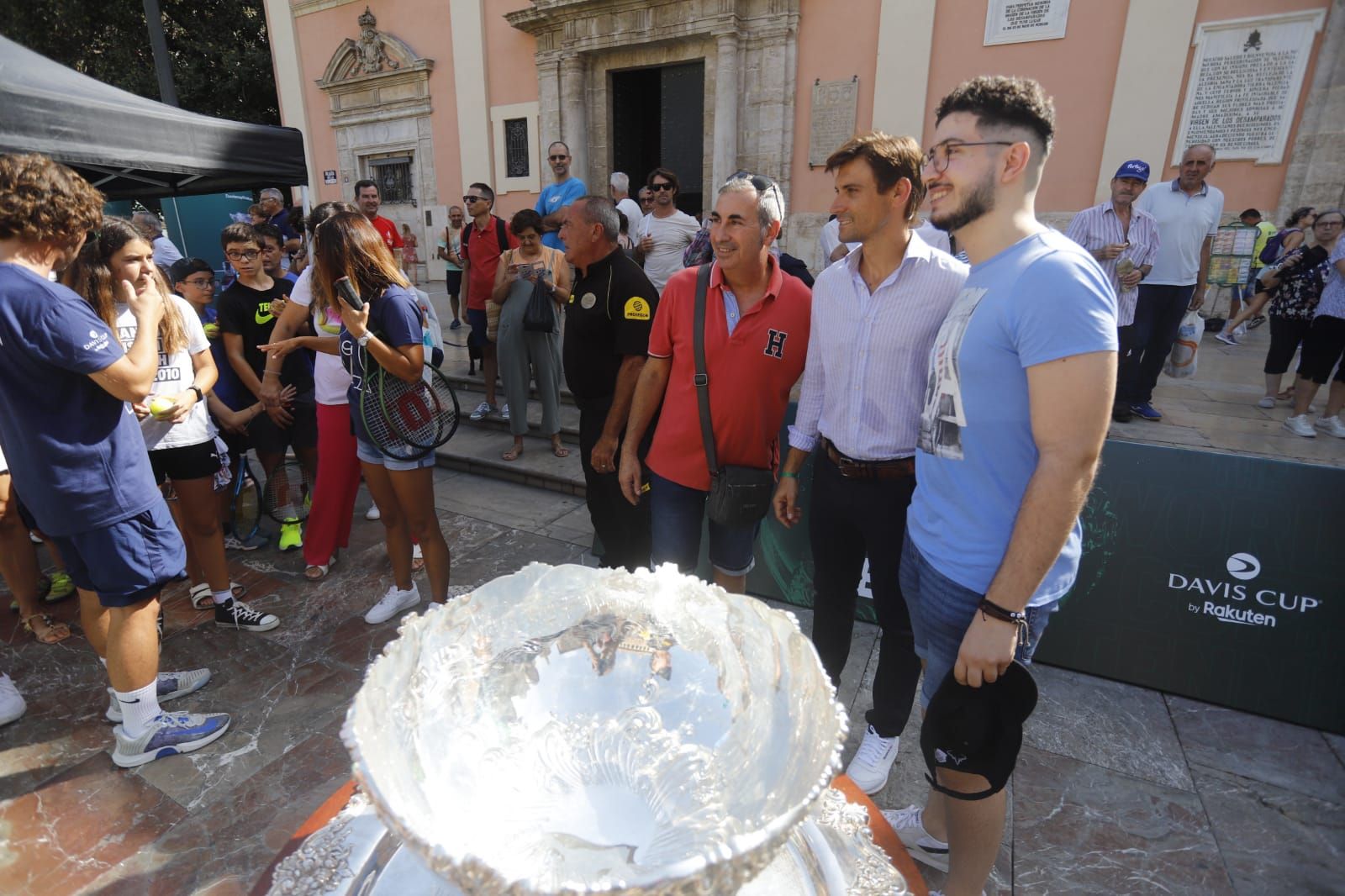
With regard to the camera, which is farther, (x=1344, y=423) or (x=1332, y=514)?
(x=1344, y=423)

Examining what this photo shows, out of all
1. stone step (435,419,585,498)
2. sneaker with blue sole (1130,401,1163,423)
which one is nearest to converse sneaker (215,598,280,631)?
stone step (435,419,585,498)

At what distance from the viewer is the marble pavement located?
75.5 inches

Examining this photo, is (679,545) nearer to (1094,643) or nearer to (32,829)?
(1094,643)

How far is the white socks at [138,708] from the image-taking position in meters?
2.25

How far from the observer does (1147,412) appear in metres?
4.92

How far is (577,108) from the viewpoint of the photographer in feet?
36.0

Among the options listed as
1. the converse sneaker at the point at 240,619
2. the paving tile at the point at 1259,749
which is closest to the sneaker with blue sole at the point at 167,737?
the converse sneaker at the point at 240,619

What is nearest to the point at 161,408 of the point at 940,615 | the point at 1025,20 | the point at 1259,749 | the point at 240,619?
the point at 240,619

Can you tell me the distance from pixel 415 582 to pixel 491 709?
2.89 m

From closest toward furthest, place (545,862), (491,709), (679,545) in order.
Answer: (545,862)
(491,709)
(679,545)

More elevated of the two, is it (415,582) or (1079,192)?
(1079,192)

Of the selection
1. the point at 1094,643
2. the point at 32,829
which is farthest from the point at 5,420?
the point at 1094,643

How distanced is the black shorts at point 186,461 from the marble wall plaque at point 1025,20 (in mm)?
9431

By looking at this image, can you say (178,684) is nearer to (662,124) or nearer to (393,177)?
(662,124)
